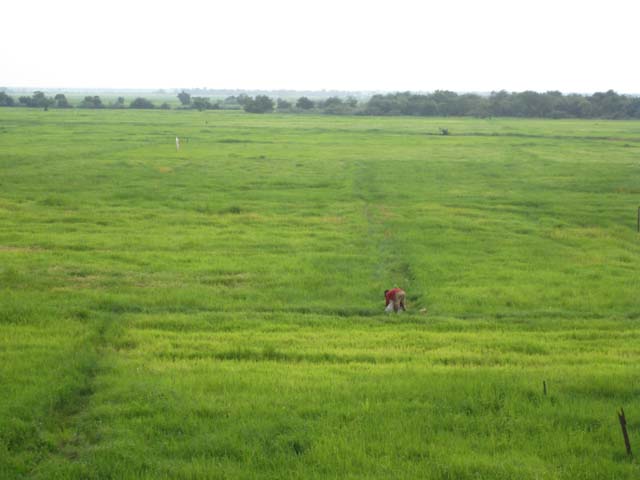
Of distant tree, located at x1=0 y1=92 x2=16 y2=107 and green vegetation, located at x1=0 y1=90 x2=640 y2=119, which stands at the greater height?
green vegetation, located at x1=0 y1=90 x2=640 y2=119

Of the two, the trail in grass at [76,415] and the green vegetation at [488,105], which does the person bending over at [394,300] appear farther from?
the green vegetation at [488,105]

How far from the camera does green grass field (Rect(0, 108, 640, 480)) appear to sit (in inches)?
313

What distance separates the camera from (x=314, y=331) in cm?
1277

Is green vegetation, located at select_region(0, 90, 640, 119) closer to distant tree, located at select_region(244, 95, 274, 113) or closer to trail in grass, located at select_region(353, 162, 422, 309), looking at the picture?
distant tree, located at select_region(244, 95, 274, 113)

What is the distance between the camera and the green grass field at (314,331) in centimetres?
794

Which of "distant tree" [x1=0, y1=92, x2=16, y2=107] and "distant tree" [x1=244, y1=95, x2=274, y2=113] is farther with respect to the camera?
"distant tree" [x1=0, y1=92, x2=16, y2=107]

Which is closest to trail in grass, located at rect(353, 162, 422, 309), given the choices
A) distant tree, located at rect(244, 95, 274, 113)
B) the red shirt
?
the red shirt

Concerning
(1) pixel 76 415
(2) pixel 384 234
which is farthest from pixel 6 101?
(1) pixel 76 415

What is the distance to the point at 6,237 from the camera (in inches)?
794

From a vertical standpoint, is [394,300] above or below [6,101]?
above

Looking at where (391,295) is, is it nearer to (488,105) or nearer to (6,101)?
(488,105)

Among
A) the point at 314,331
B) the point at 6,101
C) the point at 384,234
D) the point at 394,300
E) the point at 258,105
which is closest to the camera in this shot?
the point at 314,331

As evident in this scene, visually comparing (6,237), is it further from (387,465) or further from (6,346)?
(387,465)

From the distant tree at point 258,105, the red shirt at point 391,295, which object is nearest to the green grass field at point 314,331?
the red shirt at point 391,295
